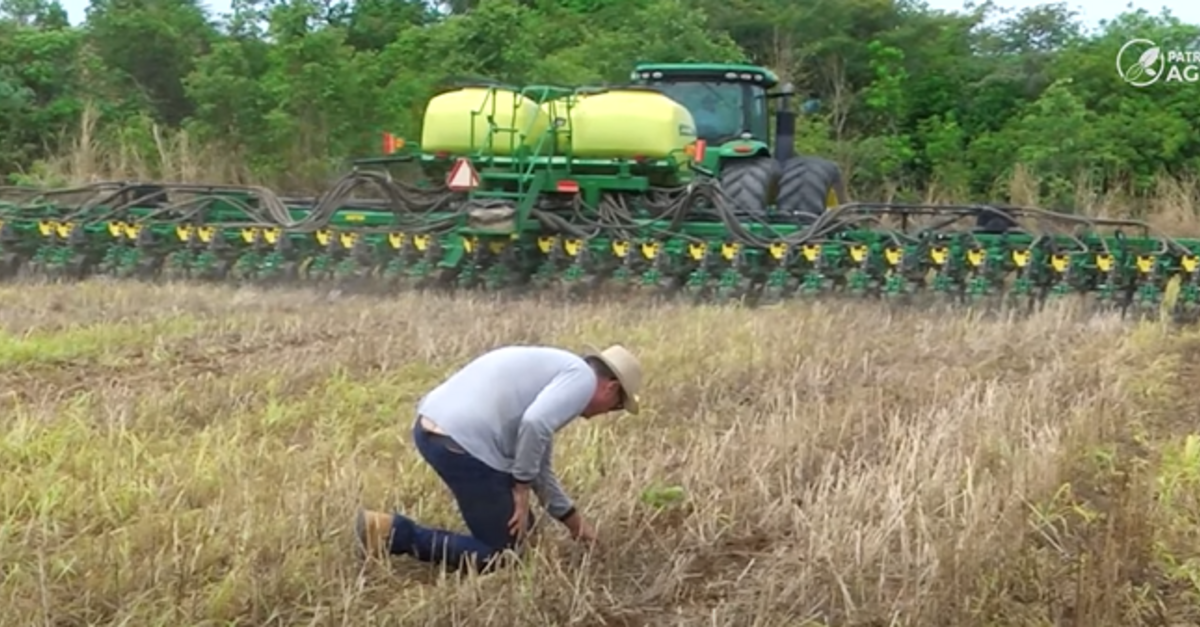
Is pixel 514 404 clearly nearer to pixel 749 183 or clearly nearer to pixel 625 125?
pixel 625 125

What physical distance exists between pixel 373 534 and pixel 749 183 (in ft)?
26.2

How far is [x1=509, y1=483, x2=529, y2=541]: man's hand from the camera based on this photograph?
3.70 metres

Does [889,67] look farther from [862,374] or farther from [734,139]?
[862,374]

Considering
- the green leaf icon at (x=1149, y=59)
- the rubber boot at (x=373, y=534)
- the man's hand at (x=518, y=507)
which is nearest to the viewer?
the rubber boot at (x=373, y=534)

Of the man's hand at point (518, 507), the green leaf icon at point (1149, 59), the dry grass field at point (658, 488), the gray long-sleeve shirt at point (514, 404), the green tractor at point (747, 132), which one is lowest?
the dry grass field at point (658, 488)

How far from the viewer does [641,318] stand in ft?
28.1

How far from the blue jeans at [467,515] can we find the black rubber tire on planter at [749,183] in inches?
293

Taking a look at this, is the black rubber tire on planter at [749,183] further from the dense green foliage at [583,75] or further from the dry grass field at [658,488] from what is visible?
the dense green foliage at [583,75]

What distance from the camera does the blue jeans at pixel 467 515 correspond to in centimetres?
368

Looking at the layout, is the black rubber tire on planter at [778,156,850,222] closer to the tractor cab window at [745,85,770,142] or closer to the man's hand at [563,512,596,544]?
the tractor cab window at [745,85,770,142]

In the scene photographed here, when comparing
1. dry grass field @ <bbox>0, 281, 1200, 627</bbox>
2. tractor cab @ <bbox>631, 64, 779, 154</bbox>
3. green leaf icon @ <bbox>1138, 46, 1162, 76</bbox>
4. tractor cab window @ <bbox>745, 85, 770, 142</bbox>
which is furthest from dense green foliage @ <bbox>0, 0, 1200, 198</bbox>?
dry grass field @ <bbox>0, 281, 1200, 627</bbox>

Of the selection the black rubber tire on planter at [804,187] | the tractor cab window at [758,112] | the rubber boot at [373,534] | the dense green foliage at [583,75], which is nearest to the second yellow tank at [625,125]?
the black rubber tire on planter at [804,187]

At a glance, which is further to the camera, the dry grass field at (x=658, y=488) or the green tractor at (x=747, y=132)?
the green tractor at (x=747, y=132)

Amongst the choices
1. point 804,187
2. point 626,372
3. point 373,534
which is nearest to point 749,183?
point 804,187
